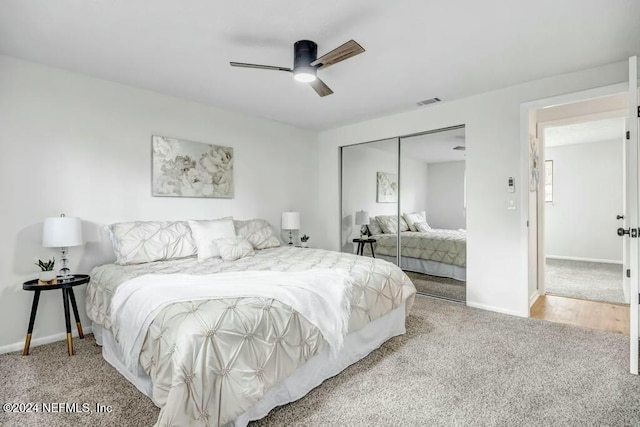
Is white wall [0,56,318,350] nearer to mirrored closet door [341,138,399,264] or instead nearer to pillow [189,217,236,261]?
pillow [189,217,236,261]

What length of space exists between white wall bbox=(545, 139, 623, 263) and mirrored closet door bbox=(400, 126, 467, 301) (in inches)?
170

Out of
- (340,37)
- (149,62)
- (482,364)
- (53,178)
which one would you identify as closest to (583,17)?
(340,37)

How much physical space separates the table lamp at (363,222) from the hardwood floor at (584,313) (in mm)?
2218

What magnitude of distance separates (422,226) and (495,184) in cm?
108

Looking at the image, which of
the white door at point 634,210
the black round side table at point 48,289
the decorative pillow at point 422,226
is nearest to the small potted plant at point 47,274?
the black round side table at point 48,289

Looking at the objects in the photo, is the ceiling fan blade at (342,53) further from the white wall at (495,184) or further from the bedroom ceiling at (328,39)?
the white wall at (495,184)

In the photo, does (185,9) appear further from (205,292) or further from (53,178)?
(53,178)

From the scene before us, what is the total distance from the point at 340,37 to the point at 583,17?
1.63 meters

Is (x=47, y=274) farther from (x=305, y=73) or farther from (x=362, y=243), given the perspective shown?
(x=362, y=243)

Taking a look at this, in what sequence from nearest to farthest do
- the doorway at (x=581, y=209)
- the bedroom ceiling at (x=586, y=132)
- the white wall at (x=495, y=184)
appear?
the white wall at (x=495, y=184)
the doorway at (x=581, y=209)
the bedroom ceiling at (x=586, y=132)

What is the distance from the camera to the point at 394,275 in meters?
2.87

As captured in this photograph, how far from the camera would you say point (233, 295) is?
75.0 inches

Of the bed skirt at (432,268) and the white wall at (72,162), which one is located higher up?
the white wall at (72,162)

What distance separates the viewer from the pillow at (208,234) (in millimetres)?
3270
